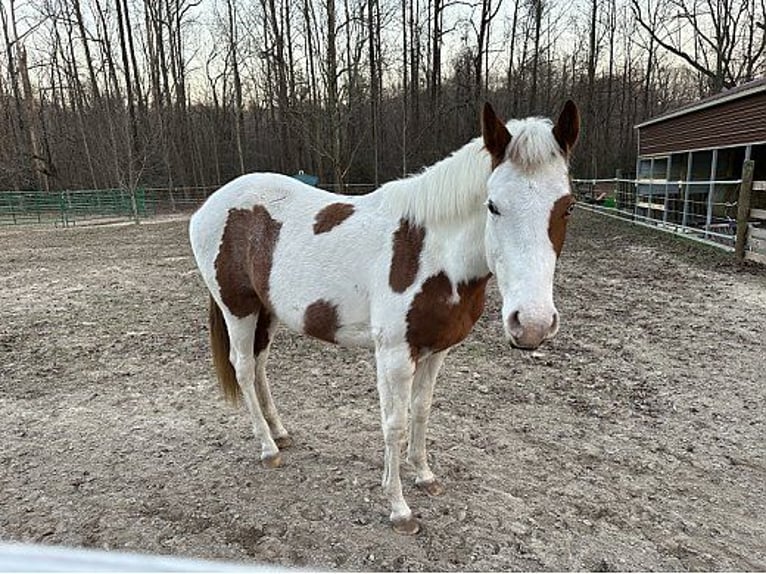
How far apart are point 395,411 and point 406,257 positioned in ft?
2.19

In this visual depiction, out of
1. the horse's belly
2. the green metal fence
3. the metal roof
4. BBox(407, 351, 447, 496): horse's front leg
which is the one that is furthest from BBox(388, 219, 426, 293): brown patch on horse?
the green metal fence

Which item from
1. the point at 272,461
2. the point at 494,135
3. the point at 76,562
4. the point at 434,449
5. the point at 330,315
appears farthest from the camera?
the point at 434,449

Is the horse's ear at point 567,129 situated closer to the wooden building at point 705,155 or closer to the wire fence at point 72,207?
the wooden building at point 705,155

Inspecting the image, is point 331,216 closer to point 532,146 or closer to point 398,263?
point 398,263

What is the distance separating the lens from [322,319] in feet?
7.58

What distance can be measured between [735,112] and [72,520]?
13391mm

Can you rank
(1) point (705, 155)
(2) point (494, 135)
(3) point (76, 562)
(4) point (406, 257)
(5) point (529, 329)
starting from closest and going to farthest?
(3) point (76, 562), (5) point (529, 329), (2) point (494, 135), (4) point (406, 257), (1) point (705, 155)

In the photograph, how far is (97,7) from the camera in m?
22.8

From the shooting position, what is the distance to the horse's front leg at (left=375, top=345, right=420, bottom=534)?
6.78 feet

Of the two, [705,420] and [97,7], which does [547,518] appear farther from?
[97,7]

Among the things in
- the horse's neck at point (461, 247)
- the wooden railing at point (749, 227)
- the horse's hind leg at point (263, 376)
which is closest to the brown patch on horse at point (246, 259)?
the horse's hind leg at point (263, 376)

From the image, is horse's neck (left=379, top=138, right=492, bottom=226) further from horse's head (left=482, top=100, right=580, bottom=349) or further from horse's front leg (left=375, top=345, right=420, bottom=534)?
horse's front leg (left=375, top=345, right=420, bottom=534)

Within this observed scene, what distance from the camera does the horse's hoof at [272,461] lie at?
8.75ft

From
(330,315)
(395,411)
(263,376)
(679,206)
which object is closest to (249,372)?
(263,376)
